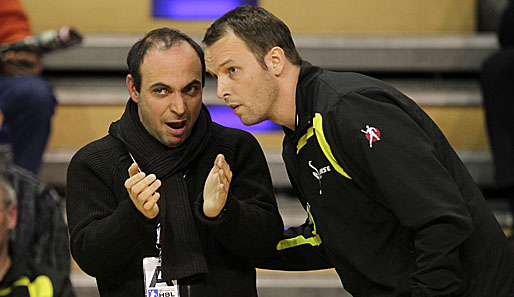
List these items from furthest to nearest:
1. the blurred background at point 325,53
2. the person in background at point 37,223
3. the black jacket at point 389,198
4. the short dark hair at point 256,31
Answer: the blurred background at point 325,53, the person in background at point 37,223, the short dark hair at point 256,31, the black jacket at point 389,198

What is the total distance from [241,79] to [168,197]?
1.26 ft

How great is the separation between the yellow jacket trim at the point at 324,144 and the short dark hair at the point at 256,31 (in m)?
0.23

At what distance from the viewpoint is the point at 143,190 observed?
1975mm

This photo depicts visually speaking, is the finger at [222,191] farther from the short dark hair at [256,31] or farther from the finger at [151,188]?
the short dark hair at [256,31]

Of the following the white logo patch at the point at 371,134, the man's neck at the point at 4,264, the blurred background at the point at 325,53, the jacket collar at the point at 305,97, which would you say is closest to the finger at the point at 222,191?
the jacket collar at the point at 305,97

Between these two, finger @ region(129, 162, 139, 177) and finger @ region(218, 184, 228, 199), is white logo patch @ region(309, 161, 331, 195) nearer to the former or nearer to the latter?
finger @ region(218, 184, 228, 199)

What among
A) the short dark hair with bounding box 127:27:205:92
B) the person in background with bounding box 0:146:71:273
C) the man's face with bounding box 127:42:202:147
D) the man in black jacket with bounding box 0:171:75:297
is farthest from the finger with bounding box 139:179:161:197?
the person in background with bounding box 0:146:71:273

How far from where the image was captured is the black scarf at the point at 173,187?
212 centimetres


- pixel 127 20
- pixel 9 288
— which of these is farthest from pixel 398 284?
pixel 127 20

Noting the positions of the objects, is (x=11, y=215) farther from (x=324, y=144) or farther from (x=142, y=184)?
(x=324, y=144)

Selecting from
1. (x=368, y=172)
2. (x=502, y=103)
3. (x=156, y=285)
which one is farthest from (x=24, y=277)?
(x=502, y=103)

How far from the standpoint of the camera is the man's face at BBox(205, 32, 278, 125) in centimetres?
207

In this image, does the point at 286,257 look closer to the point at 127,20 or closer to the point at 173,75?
the point at 173,75

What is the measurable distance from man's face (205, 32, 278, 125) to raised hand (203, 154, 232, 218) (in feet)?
0.58
